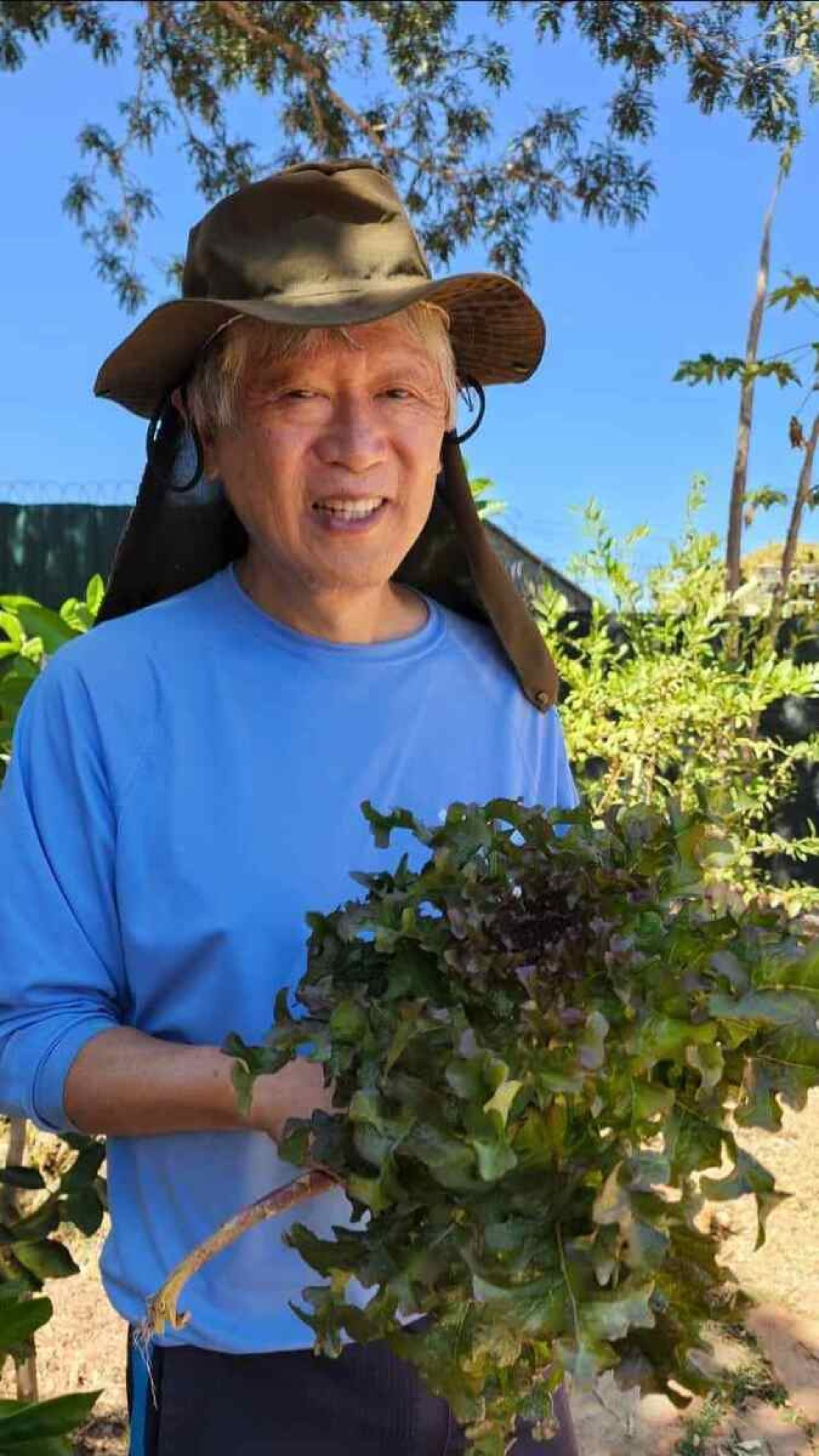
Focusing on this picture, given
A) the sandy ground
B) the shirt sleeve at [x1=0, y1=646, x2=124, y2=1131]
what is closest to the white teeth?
the shirt sleeve at [x1=0, y1=646, x2=124, y2=1131]

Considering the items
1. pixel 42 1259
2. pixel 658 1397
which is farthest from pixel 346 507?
pixel 658 1397

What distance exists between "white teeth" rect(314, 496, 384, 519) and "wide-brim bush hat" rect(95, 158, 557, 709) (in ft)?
0.69

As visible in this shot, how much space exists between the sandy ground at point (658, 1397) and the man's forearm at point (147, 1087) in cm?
191

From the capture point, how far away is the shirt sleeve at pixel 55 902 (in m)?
1.41

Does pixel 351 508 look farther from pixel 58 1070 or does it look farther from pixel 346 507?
pixel 58 1070

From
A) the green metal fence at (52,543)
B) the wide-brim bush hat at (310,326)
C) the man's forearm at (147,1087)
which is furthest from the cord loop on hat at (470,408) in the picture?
the green metal fence at (52,543)

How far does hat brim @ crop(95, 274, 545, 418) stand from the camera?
151 centimetres

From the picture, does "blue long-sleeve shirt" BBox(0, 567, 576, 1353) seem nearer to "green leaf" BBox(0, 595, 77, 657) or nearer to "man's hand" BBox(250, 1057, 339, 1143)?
"man's hand" BBox(250, 1057, 339, 1143)

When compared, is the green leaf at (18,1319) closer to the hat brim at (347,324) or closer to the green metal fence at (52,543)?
the hat brim at (347,324)

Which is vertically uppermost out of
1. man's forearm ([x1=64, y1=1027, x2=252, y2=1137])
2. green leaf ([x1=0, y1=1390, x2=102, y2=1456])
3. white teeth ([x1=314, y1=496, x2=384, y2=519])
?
white teeth ([x1=314, y1=496, x2=384, y2=519])

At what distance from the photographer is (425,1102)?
3.43 feet

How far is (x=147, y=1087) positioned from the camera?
1.33 meters

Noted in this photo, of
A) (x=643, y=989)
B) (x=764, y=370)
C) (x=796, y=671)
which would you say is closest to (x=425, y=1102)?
(x=643, y=989)

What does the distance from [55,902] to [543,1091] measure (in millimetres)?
667
